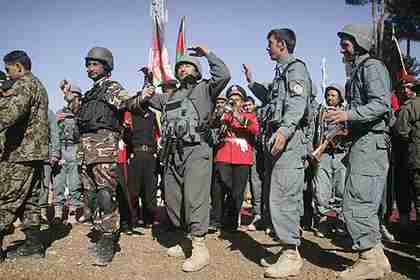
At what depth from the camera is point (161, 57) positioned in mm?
8859

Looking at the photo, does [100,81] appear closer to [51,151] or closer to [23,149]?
[23,149]

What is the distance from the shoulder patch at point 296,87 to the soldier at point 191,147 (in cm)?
83

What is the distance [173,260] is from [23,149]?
2323 millimetres

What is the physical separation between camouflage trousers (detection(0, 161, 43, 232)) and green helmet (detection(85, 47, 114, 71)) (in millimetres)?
1526

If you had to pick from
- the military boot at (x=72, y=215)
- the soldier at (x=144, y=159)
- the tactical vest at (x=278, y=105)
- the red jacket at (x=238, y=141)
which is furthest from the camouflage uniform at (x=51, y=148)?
the tactical vest at (x=278, y=105)

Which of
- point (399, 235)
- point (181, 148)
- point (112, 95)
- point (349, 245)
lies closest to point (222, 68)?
point (181, 148)

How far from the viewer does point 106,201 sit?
16.2 feet

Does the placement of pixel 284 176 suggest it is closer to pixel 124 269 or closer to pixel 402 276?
pixel 402 276

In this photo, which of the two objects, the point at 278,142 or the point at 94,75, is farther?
the point at 94,75

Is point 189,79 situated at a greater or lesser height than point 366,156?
greater

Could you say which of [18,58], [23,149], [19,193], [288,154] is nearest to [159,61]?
[18,58]

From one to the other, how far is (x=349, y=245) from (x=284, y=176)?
2.25 metres

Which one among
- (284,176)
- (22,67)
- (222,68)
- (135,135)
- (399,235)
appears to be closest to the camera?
(284,176)

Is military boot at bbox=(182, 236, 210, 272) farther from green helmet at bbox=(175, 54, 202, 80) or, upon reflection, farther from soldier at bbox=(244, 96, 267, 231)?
soldier at bbox=(244, 96, 267, 231)
